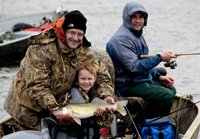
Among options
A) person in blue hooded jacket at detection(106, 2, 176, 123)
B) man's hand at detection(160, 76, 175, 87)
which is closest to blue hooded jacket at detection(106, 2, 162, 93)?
person in blue hooded jacket at detection(106, 2, 176, 123)

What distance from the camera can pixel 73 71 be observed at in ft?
12.2

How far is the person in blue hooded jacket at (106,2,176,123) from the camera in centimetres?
481

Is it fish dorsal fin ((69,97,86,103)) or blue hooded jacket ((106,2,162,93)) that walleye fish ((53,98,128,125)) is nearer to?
fish dorsal fin ((69,97,86,103))

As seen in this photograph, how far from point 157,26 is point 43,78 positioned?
18.2 m

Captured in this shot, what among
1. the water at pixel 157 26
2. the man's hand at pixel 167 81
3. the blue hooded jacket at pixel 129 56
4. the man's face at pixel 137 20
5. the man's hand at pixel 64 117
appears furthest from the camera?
the water at pixel 157 26

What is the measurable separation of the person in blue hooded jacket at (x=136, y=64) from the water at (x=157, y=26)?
4.93 metres

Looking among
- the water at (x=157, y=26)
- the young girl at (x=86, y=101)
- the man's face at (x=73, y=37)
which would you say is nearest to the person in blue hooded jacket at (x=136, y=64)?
the young girl at (x=86, y=101)

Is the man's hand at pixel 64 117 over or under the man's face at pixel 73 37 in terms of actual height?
under

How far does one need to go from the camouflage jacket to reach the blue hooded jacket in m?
0.97

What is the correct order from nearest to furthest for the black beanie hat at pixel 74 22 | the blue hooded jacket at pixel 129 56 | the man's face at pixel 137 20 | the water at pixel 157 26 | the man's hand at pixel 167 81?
1. the black beanie hat at pixel 74 22
2. the blue hooded jacket at pixel 129 56
3. the man's face at pixel 137 20
4. the man's hand at pixel 167 81
5. the water at pixel 157 26

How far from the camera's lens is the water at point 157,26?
12625mm

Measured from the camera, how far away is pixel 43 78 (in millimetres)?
3555

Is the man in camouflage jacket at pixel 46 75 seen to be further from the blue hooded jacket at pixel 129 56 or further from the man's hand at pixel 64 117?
the blue hooded jacket at pixel 129 56

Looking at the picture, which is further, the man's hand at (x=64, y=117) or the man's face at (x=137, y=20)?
the man's face at (x=137, y=20)
